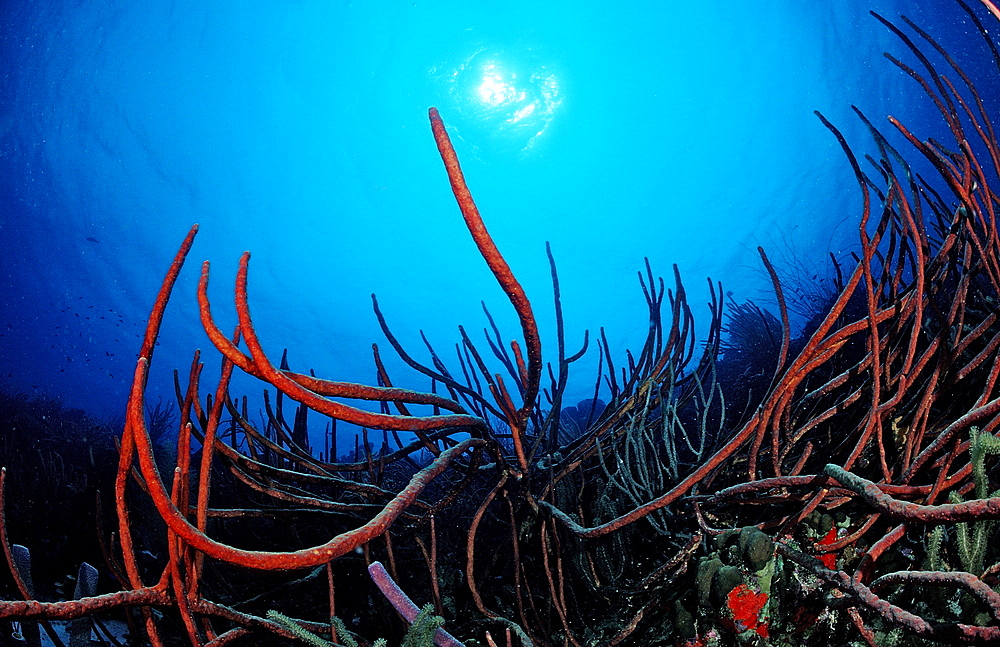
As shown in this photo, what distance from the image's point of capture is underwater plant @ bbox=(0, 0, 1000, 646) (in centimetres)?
95

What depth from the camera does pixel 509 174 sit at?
28.9 meters

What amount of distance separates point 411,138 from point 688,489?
98.4 feet

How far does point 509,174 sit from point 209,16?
1801cm

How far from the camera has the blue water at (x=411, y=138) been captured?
2217cm

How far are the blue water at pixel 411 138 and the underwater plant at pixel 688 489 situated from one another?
20036 millimetres

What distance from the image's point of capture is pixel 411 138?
92.3ft

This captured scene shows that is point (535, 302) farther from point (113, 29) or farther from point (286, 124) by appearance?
point (113, 29)

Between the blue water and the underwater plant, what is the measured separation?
2004 cm

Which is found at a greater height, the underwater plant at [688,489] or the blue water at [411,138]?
the blue water at [411,138]

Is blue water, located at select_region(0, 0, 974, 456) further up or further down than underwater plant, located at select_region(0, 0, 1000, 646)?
further up

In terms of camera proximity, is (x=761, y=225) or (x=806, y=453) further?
(x=761, y=225)

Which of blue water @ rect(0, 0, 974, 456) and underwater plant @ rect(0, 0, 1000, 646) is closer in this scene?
underwater plant @ rect(0, 0, 1000, 646)

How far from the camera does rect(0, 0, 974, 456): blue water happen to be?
22.2 metres

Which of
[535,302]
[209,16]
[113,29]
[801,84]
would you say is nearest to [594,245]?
[535,302]
